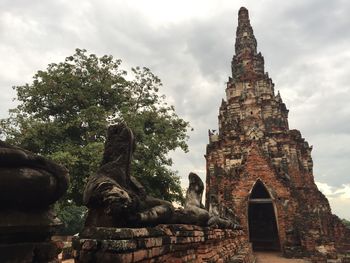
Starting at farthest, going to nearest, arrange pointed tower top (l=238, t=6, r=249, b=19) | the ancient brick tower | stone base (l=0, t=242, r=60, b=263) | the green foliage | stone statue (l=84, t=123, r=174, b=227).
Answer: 1. pointed tower top (l=238, t=6, r=249, b=19)
2. the ancient brick tower
3. the green foliage
4. stone statue (l=84, t=123, r=174, b=227)
5. stone base (l=0, t=242, r=60, b=263)

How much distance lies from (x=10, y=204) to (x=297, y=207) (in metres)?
19.9

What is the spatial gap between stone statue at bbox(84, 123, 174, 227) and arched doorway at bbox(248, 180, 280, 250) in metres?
20.3

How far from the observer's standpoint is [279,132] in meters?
25.3

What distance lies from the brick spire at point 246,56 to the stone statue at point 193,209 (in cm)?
2429

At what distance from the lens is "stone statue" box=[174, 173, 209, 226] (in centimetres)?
439

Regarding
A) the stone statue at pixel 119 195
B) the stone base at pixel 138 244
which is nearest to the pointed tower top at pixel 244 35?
the stone base at pixel 138 244

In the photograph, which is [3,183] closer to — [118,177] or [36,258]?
[36,258]

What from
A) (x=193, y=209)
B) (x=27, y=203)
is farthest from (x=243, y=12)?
(x=27, y=203)

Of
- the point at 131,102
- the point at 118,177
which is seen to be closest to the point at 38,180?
the point at 118,177

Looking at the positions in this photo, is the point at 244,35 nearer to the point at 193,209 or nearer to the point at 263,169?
the point at 263,169

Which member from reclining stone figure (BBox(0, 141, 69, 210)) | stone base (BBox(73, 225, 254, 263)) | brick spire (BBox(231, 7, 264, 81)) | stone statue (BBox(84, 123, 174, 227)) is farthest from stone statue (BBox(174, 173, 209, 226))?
brick spire (BBox(231, 7, 264, 81))

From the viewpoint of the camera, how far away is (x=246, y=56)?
30688 millimetres

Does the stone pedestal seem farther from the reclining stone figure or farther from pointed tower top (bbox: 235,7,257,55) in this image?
pointed tower top (bbox: 235,7,257,55)

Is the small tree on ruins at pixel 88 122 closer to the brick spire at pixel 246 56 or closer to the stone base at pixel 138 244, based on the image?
the stone base at pixel 138 244
